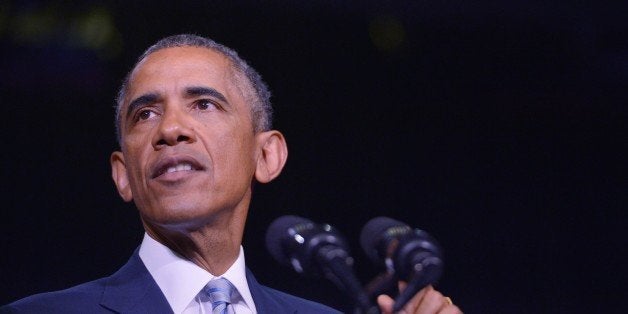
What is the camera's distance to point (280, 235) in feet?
5.74

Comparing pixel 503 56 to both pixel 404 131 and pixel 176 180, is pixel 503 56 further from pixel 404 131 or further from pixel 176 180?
pixel 176 180

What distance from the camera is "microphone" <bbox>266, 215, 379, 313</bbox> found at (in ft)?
5.10

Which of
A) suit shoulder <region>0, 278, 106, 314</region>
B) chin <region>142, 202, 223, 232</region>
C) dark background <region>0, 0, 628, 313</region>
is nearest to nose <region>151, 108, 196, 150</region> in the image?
chin <region>142, 202, 223, 232</region>

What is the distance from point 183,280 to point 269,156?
443 mm

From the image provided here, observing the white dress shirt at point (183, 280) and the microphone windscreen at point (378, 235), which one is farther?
the white dress shirt at point (183, 280)

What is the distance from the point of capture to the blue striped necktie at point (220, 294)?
2.07 meters

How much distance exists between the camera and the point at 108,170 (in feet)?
10.8

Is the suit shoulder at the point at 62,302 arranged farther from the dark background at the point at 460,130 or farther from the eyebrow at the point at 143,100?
the dark background at the point at 460,130

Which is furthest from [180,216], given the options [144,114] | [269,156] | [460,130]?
[460,130]

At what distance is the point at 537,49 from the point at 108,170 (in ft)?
5.93

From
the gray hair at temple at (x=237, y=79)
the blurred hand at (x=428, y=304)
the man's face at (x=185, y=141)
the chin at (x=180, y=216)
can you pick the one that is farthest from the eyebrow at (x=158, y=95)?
the blurred hand at (x=428, y=304)

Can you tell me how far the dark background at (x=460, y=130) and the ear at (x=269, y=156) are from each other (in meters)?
1.04

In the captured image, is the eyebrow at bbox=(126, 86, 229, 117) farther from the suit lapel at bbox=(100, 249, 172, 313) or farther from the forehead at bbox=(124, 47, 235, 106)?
the suit lapel at bbox=(100, 249, 172, 313)

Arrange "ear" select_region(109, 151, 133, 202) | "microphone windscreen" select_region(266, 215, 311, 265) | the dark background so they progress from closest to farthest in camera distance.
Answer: "microphone windscreen" select_region(266, 215, 311, 265) → "ear" select_region(109, 151, 133, 202) → the dark background
